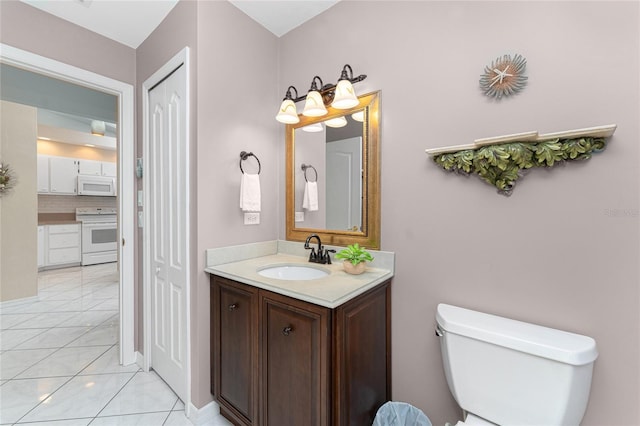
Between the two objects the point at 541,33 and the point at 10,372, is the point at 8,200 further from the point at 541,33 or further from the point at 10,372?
the point at 541,33

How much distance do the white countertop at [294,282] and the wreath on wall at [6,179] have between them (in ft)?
11.7

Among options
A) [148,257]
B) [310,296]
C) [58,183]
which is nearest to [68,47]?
[148,257]

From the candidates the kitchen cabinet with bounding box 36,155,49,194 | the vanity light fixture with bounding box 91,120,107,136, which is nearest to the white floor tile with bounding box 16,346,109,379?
the vanity light fixture with bounding box 91,120,107,136

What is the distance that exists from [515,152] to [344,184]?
91 cm

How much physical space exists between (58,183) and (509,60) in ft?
23.9

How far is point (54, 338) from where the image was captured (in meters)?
2.57

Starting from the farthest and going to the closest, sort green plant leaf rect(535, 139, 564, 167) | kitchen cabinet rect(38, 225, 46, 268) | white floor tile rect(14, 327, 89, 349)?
1. kitchen cabinet rect(38, 225, 46, 268)
2. white floor tile rect(14, 327, 89, 349)
3. green plant leaf rect(535, 139, 564, 167)

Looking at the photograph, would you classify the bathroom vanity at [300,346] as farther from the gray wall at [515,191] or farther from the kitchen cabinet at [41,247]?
the kitchen cabinet at [41,247]

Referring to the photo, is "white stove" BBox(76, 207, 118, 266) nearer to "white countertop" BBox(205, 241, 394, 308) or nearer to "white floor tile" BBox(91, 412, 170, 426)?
"white floor tile" BBox(91, 412, 170, 426)

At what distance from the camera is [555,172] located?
1.09 metres

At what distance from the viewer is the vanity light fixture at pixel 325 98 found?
152 centimetres

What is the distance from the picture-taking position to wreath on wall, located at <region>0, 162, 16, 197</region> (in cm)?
320

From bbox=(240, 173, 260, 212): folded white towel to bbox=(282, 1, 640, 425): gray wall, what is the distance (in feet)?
2.76

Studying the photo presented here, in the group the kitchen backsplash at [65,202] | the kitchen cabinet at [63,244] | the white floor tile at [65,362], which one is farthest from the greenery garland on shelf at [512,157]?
the kitchen backsplash at [65,202]
